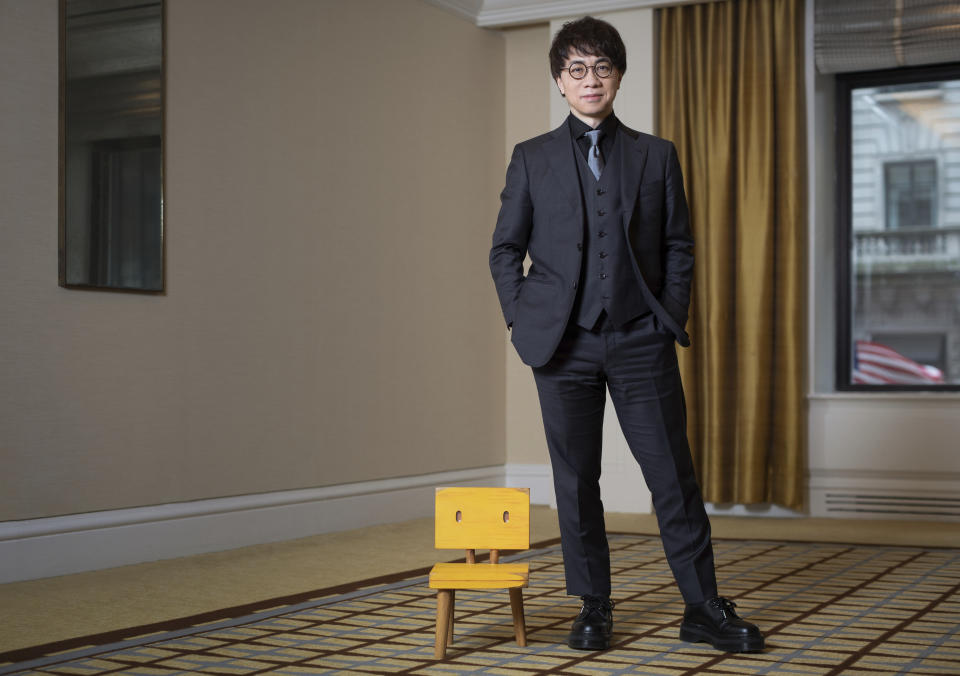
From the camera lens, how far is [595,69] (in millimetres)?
2543

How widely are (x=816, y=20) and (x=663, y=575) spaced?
2.96m

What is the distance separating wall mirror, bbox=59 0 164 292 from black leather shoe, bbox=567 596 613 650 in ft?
6.75

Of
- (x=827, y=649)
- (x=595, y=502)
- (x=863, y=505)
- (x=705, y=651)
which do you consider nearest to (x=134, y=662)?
(x=595, y=502)

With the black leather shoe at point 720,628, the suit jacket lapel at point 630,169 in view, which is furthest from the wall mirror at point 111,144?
the black leather shoe at point 720,628

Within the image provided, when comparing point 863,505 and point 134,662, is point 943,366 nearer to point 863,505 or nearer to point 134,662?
point 863,505

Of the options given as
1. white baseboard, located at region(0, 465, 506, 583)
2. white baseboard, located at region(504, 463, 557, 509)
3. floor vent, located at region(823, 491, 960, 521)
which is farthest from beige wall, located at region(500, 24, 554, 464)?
floor vent, located at region(823, 491, 960, 521)

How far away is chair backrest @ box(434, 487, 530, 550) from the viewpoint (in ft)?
8.77

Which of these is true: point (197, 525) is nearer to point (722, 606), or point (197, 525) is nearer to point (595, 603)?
point (595, 603)

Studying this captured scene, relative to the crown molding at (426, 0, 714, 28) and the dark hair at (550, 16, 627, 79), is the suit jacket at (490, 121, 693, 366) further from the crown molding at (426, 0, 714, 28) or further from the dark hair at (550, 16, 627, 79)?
the crown molding at (426, 0, 714, 28)

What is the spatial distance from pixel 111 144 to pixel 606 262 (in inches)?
78.2

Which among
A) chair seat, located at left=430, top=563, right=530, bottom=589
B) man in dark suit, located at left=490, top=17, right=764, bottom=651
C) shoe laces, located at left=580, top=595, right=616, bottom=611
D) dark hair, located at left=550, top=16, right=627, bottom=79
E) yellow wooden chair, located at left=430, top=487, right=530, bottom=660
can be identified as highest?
dark hair, located at left=550, top=16, right=627, bottom=79

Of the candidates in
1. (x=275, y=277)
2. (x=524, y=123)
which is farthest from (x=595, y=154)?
(x=524, y=123)

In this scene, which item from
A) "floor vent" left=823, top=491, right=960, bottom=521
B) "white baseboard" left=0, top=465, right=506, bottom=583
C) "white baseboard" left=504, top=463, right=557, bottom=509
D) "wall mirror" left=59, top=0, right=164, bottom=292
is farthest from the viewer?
"white baseboard" left=504, top=463, right=557, bottom=509

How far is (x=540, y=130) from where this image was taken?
586 cm
